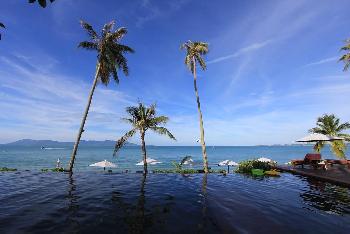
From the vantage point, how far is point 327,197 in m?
17.0

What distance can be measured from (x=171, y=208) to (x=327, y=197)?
10.1 meters

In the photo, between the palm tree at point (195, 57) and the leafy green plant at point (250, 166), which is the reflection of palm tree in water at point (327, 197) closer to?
the leafy green plant at point (250, 166)

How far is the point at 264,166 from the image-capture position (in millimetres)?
31469

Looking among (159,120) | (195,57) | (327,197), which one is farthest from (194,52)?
(327,197)

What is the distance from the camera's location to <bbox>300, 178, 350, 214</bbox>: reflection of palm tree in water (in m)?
14.6

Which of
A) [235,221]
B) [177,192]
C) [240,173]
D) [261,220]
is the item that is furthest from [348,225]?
[240,173]

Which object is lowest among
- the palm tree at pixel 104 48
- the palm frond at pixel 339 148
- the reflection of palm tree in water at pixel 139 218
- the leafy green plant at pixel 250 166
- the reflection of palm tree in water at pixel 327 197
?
the reflection of palm tree in water at pixel 139 218

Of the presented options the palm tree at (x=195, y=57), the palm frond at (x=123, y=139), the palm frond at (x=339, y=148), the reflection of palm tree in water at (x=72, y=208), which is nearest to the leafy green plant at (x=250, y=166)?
the palm tree at (x=195, y=57)

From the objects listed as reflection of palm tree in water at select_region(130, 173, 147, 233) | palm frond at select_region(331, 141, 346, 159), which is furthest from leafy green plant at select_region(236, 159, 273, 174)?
reflection of palm tree in water at select_region(130, 173, 147, 233)

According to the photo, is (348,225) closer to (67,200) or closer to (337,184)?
(337,184)

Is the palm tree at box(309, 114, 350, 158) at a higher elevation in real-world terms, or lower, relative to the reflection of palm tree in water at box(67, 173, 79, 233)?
higher

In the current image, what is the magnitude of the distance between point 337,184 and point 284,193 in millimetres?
5515

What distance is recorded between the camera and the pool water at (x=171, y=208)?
1089 centimetres

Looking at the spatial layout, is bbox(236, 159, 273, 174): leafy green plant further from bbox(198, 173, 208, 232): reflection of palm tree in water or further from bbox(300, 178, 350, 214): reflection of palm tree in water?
bbox(198, 173, 208, 232): reflection of palm tree in water
